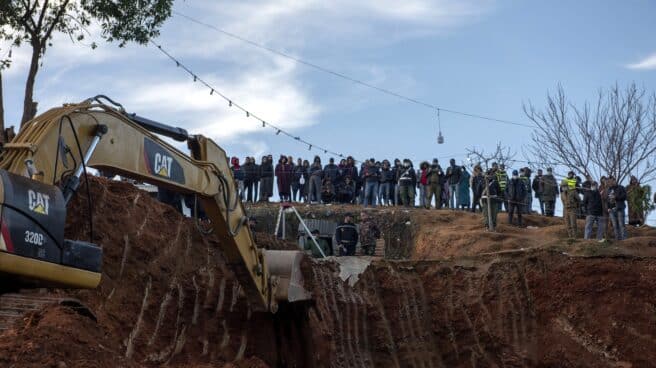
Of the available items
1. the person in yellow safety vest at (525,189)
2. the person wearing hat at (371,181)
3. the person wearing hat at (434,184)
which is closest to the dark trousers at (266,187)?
the person wearing hat at (371,181)

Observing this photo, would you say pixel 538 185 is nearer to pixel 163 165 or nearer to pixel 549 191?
pixel 549 191

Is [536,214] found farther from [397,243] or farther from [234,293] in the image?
[234,293]

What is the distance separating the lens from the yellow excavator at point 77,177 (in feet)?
22.5

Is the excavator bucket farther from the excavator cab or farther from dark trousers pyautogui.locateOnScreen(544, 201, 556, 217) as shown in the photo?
dark trousers pyautogui.locateOnScreen(544, 201, 556, 217)

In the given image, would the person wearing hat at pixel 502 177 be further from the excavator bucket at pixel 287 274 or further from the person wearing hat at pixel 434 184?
the excavator bucket at pixel 287 274

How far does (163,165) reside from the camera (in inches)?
380

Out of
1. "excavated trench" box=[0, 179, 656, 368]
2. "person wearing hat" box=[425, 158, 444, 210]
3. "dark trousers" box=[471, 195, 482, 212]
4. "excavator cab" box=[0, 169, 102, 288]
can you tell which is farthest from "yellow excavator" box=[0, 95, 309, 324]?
"dark trousers" box=[471, 195, 482, 212]

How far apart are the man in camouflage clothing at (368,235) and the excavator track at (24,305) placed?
1602 cm

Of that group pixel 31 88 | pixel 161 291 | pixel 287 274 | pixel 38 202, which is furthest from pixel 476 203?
pixel 38 202

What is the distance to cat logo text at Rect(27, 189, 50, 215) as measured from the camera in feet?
22.7

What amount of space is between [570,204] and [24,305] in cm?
1859

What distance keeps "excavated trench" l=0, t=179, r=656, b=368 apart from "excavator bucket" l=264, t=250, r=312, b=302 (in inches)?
17.8

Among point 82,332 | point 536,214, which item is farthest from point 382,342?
point 536,214

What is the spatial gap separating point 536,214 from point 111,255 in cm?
1887
